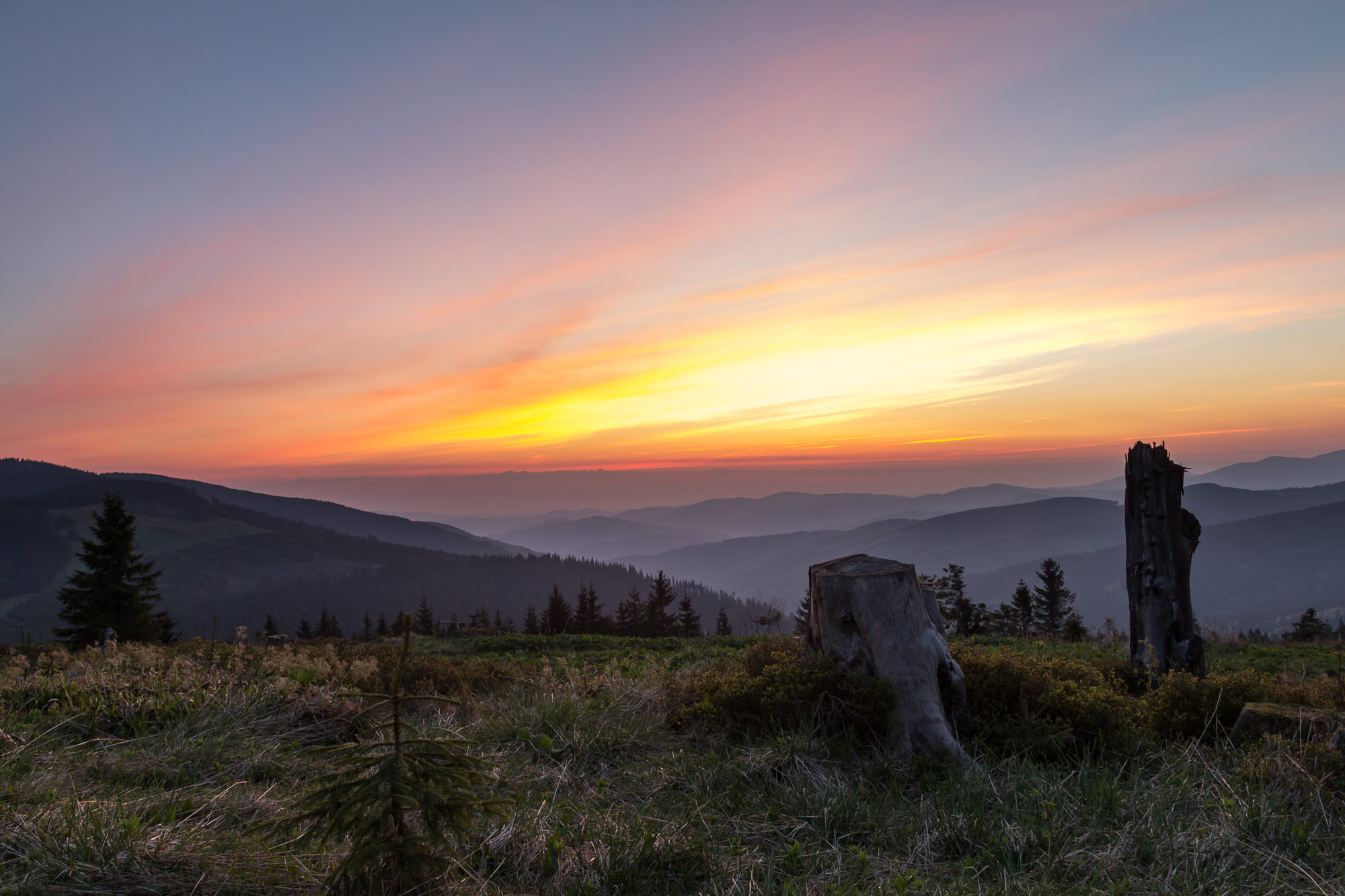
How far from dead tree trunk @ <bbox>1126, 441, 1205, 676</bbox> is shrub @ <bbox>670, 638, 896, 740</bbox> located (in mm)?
5064

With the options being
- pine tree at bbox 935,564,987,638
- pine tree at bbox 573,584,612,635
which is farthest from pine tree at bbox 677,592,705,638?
pine tree at bbox 935,564,987,638

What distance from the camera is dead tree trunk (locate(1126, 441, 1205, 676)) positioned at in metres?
8.47

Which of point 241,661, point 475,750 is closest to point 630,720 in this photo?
point 475,750

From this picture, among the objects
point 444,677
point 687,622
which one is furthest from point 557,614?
point 444,677

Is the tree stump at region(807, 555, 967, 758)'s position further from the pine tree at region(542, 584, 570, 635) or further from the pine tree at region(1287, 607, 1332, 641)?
the pine tree at region(542, 584, 570, 635)

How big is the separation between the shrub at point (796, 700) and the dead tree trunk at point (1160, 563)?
506 centimetres

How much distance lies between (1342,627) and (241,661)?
1638 centimetres

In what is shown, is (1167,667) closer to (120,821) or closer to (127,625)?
(120,821)

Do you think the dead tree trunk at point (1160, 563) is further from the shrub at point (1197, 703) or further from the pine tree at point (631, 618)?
the pine tree at point (631, 618)

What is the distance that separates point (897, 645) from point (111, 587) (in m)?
35.0

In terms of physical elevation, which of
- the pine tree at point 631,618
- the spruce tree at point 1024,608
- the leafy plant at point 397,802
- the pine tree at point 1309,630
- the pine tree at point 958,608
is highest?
the leafy plant at point 397,802

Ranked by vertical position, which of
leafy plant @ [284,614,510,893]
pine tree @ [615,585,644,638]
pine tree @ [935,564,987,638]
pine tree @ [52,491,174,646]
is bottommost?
pine tree @ [615,585,644,638]

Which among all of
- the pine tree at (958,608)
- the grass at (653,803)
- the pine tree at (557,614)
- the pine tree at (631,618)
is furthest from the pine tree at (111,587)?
the pine tree at (958,608)

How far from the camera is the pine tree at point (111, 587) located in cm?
2783
